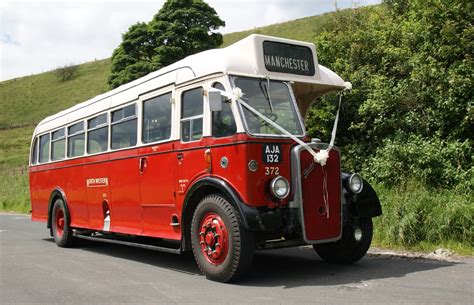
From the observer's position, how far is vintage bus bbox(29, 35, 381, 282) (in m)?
6.32

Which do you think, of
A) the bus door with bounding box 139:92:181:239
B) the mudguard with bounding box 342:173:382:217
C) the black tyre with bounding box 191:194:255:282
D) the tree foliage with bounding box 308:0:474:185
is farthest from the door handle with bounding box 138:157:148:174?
the tree foliage with bounding box 308:0:474:185

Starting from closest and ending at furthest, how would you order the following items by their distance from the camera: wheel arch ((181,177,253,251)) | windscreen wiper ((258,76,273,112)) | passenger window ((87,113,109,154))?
1. wheel arch ((181,177,253,251))
2. windscreen wiper ((258,76,273,112))
3. passenger window ((87,113,109,154))

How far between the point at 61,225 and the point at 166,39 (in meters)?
19.6

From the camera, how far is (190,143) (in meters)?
7.14

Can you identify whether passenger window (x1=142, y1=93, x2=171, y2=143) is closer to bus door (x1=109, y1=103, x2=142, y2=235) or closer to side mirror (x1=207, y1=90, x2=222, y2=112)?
bus door (x1=109, y1=103, x2=142, y2=235)

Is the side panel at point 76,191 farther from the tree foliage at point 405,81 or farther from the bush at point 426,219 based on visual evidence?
the tree foliage at point 405,81

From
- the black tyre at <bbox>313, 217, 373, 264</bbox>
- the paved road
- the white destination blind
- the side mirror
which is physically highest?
the white destination blind

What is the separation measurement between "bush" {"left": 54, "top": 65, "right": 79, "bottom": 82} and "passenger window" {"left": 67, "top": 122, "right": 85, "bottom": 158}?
69.5 metres

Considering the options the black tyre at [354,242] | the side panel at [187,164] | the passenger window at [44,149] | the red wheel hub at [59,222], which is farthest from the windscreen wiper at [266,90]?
the passenger window at [44,149]

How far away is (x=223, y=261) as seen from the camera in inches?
253

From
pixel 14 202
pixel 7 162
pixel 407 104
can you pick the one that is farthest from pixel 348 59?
pixel 7 162

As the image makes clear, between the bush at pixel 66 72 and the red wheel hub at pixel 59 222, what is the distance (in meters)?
69.2

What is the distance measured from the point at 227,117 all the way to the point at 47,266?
13.8 ft

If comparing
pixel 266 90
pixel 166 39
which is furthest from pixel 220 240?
pixel 166 39
